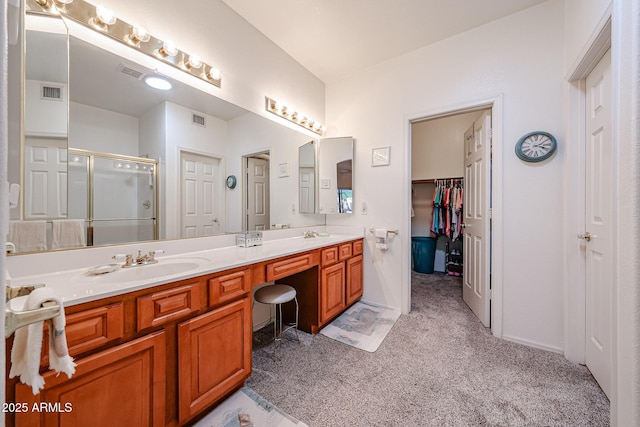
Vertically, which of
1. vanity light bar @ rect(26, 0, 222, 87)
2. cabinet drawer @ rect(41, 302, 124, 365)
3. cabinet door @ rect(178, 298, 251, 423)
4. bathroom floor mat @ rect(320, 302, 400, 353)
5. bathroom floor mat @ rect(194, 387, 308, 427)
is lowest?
bathroom floor mat @ rect(194, 387, 308, 427)

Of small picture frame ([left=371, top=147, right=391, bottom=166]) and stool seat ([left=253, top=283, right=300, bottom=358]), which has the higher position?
small picture frame ([left=371, top=147, right=391, bottom=166])

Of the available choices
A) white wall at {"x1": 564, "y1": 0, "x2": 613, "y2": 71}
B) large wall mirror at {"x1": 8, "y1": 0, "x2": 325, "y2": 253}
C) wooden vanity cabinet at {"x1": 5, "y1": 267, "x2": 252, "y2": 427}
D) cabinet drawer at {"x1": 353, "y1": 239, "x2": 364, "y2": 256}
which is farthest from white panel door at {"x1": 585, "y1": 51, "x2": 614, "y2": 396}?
large wall mirror at {"x1": 8, "y1": 0, "x2": 325, "y2": 253}

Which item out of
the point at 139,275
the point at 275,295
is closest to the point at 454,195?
the point at 275,295

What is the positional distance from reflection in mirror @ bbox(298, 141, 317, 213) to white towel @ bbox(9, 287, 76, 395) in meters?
2.19

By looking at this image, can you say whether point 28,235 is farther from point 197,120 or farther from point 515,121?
point 515,121

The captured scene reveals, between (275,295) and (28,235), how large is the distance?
1.36 metres

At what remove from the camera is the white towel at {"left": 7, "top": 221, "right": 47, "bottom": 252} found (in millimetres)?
1072

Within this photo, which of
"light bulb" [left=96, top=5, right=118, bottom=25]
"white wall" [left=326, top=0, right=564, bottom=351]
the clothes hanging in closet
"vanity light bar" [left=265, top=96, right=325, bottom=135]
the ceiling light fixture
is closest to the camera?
"light bulb" [left=96, top=5, right=118, bottom=25]

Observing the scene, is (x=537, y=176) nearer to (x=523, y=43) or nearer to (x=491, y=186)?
(x=491, y=186)

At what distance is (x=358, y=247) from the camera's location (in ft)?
8.75

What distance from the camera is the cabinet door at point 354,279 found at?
2.51 metres

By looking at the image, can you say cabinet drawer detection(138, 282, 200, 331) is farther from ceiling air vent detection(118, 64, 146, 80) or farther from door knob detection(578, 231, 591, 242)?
door knob detection(578, 231, 591, 242)

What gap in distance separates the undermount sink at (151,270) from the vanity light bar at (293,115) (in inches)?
63.8

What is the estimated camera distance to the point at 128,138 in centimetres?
143
